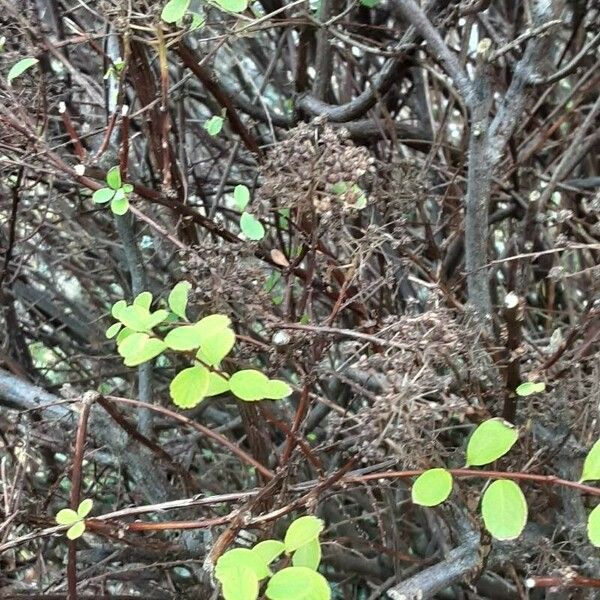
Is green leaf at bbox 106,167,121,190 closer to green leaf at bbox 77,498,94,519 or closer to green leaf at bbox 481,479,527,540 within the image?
green leaf at bbox 77,498,94,519

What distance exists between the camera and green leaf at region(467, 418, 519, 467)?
1.74 ft

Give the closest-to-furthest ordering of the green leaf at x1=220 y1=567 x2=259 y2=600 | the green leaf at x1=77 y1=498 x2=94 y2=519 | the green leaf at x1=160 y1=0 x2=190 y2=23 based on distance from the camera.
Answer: the green leaf at x1=220 y1=567 x2=259 y2=600
the green leaf at x1=77 y1=498 x2=94 y2=519
the green leaf at x1=160 y1=0 x2=190 y2=23

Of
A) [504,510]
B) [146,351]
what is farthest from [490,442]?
[146,351]

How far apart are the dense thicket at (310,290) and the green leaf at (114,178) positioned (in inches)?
1.3

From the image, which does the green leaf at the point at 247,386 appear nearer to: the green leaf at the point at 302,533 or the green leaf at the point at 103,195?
the green leaf at the point at 302,533

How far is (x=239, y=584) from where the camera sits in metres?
0.48

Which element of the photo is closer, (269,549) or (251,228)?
(269,549)

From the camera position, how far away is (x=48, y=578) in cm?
98

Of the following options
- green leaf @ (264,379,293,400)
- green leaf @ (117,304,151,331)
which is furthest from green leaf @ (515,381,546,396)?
green leaf @ (117,304,151,331)

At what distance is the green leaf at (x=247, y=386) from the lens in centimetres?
55

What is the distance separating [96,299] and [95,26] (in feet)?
1.81

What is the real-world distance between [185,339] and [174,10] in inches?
14.1

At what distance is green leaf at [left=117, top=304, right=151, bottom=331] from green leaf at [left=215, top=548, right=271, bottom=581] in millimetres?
185

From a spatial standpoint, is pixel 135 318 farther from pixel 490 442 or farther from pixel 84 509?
pixel 490 442
